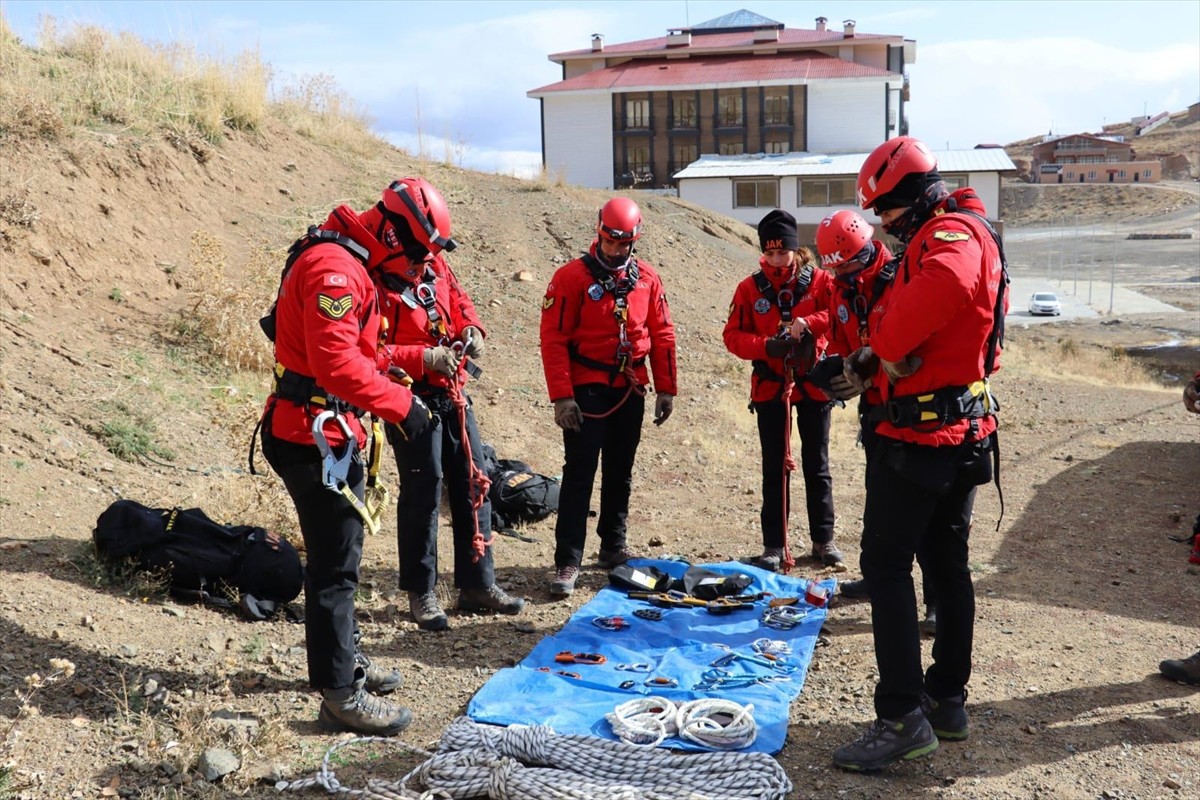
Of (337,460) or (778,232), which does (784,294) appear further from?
(337,460)

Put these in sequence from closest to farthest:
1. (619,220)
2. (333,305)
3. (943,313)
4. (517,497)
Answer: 1. (943,313)
2. (333,305)
3. (619,220)
4. (517,497)

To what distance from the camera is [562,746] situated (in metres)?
3.87

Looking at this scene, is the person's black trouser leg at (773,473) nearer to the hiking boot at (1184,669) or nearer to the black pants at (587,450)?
the black pants at (587,450)

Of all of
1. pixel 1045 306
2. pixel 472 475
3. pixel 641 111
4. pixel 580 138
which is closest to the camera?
pixel 472 475

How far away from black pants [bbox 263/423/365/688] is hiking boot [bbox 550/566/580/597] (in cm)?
204

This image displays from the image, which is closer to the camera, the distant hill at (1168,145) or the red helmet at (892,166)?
the red helmet at (892,166)

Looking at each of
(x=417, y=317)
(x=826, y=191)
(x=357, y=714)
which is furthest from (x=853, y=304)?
(x=826, y=191)

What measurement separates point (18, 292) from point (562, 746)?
683 cm

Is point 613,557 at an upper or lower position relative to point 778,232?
lower

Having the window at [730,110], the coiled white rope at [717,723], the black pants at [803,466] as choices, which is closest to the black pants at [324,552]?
the coiled white rope at [717,723]

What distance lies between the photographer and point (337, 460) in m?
3.94

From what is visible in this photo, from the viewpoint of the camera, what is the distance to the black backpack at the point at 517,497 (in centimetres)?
747

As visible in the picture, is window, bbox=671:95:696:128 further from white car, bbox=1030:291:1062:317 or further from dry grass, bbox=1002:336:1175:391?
dry grass, bbox=1002:336:1175:391

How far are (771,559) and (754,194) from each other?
124ft
